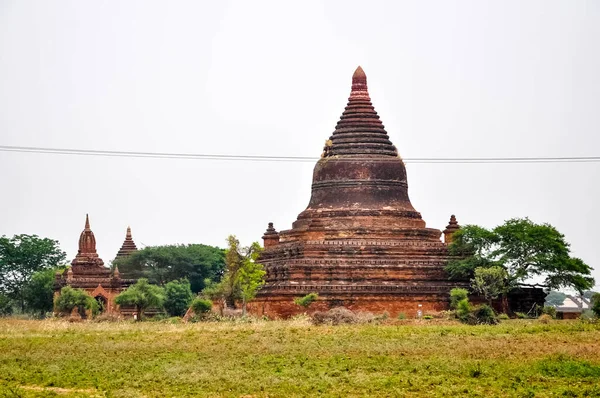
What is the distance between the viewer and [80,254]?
71.3m

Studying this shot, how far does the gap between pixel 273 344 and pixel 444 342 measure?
13.1ft

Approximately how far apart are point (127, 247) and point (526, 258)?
100 ft

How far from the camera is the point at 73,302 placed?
207 feet

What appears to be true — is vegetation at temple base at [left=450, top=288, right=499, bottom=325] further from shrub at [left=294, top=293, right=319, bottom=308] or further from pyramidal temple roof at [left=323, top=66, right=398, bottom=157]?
pyramidal temple roof at [left=323, top=66, right=398, bottom=157]

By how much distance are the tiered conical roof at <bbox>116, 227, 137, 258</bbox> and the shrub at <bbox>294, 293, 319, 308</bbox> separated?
26.6 meters

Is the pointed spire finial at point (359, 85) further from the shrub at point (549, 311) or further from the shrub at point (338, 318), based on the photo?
the shrub at point (338, 318)

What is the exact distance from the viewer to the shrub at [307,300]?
5294 cm

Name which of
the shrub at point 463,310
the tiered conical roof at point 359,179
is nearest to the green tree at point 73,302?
the tiered conical roof at point 359,179

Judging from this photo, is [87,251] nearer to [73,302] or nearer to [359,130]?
[73,302]

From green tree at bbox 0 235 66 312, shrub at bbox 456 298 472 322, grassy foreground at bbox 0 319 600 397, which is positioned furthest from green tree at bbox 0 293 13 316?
grassy foreground at bbox 0 319 600 397

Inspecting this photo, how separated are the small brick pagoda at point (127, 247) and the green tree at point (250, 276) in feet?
68.6

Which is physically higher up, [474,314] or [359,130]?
[359,130]

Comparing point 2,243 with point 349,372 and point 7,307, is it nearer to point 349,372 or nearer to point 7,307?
point 7,307

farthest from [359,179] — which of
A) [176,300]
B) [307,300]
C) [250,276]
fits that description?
[176,300]
